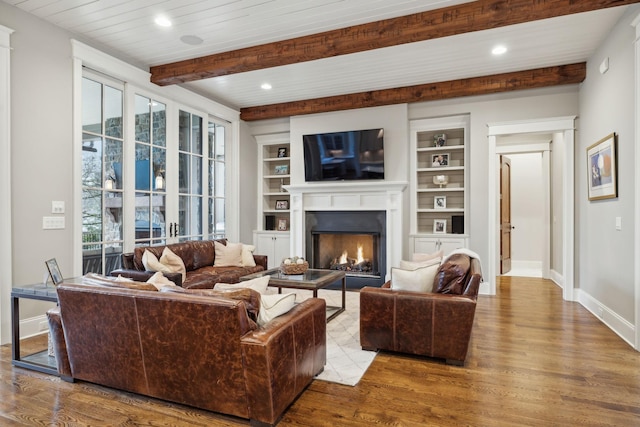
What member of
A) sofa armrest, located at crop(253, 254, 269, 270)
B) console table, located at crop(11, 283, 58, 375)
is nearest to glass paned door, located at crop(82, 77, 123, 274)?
console table, located at crop(11, 283, 58, 375)

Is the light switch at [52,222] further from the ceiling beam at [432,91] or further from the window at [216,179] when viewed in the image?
the ceiling beam at [432,91]

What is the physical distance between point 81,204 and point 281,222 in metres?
3.61

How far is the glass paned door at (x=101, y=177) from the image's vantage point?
401 cm

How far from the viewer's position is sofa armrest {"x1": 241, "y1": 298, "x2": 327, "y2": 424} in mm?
1931

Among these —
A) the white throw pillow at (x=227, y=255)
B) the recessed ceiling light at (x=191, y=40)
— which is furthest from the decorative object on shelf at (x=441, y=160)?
the recessed ceiling light at (x=191, y=40)

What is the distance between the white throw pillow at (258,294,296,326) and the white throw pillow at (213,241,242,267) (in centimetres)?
298

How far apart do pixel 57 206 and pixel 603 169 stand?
18.3ft

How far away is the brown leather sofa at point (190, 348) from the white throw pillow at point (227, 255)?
2.70 meters

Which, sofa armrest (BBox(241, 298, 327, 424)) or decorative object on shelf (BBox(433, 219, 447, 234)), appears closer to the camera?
sofa armrest (BBox(241, 298, 327, 424))

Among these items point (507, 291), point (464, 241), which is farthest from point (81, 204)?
point (507, 291)

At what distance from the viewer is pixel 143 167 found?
472 cm

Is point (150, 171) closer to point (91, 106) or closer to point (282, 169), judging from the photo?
point (91, 106)

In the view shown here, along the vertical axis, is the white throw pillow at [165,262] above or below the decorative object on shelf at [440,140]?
below

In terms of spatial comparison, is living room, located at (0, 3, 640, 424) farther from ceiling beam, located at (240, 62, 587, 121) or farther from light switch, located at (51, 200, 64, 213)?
ceiling beam, located at (240, 62, 587, 121)
